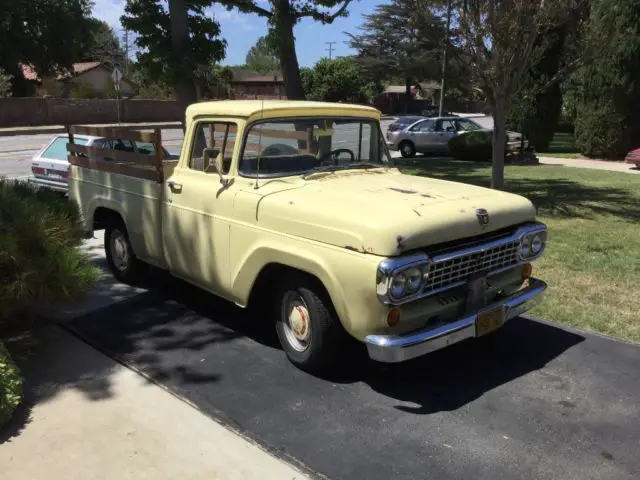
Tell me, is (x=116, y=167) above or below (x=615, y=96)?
below

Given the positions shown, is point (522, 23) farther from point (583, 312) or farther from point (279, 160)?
point (279, 160)

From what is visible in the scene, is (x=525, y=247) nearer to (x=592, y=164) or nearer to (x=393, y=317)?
(x=393, y=317)

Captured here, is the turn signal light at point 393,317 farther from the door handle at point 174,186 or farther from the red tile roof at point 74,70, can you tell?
the red tile roof at point 74,70

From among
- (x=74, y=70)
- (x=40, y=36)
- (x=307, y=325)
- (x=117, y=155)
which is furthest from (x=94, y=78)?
(x=307, y=325)

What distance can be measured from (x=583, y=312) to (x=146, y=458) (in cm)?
399

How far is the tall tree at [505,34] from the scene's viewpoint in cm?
891

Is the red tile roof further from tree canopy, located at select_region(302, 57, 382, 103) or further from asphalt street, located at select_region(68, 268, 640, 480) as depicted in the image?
asphalt street, located at select_region(68, 268, 640, 480)

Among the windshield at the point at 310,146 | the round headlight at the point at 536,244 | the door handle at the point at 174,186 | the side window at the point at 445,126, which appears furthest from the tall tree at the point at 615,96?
the door handle at the point at 174,186

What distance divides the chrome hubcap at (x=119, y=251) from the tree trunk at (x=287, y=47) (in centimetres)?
907

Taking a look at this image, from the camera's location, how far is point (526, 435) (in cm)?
349

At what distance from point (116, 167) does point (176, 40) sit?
6928 mm

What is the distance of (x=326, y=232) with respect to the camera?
12.3ft

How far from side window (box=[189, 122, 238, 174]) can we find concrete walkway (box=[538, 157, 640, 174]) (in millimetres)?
14359

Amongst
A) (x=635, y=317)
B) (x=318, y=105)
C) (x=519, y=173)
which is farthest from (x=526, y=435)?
(x=519, y=173)
